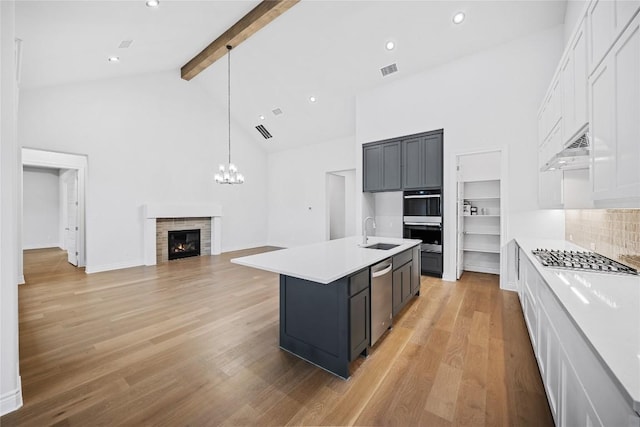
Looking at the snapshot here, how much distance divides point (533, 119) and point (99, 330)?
20.7 feet

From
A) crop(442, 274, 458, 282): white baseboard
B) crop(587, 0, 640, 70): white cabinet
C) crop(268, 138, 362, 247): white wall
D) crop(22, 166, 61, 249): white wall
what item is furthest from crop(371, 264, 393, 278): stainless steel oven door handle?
crop(22, 166, 61, 249): white wall

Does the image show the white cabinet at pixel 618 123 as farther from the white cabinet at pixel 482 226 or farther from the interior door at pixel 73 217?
the interior door at pixel 73 217

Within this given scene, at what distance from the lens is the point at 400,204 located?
5.92 m

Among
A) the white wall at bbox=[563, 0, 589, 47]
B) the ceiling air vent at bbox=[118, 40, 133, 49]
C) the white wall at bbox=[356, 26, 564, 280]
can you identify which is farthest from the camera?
the ceiling air vent at bbox=[118, 40, 133, 49]

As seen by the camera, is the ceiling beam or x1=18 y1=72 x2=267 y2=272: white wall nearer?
the ceiling beam

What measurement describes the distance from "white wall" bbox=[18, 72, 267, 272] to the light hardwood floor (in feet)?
6.81

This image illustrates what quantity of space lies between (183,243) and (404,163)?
5884 millimetres

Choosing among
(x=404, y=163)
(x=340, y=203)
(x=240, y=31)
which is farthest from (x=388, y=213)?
(x=240, y=31)

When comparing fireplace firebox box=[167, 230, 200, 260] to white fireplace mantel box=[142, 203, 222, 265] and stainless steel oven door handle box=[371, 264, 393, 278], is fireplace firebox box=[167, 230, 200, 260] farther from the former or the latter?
stainless steel oven door handle box=[371, 264, 393, 278]

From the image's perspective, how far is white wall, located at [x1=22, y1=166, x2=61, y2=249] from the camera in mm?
8031

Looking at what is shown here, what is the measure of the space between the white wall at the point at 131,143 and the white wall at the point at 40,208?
195 inches

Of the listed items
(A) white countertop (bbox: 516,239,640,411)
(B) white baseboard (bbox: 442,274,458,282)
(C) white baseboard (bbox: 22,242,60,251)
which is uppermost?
(A) white countertop (bbox: 516,239,640,411)

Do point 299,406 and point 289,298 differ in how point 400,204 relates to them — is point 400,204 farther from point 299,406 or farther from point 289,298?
point 299,406

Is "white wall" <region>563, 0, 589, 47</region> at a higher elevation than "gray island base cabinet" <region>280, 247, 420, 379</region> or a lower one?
higher
